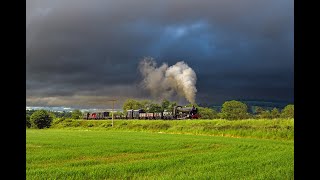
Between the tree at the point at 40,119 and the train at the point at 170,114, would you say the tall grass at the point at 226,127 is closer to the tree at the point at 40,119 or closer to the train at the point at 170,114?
the train at the point at 170,114

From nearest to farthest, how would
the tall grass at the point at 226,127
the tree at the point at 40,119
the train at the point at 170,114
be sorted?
1. the tall grass at the point at 226,127
2. the train at the point at 170,114
3. the tree at the point at 40,119

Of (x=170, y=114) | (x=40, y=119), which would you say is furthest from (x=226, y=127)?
(x=40, y=119)

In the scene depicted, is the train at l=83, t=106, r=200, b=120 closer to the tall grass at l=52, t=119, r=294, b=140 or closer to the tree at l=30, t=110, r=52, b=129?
the tall grass at l=52, t=119, r=294, b=140

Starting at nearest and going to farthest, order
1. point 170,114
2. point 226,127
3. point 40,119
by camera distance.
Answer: point 226,127
point 170,114
point 40,119

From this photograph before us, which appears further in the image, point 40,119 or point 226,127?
point 40,119

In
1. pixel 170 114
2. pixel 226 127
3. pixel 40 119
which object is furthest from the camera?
pixel 40 119

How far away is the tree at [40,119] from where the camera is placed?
5781 centimetres

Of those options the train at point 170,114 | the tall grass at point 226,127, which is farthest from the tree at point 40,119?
the tall grass at point 226,127

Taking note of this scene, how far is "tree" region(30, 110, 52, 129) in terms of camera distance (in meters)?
57.8

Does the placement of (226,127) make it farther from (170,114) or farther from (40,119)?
(40,119)

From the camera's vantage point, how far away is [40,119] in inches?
2304

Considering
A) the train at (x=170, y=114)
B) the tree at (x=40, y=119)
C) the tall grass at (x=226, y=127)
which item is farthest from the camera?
Result: the tree at (x=40, y=119)

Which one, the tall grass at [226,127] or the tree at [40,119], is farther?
the tree at [40,119]
